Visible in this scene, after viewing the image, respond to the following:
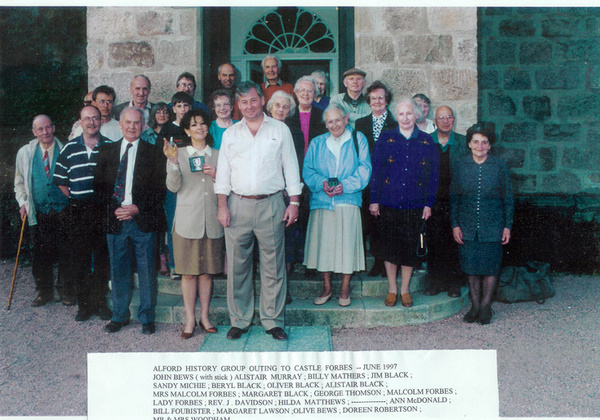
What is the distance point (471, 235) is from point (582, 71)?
9.11ft

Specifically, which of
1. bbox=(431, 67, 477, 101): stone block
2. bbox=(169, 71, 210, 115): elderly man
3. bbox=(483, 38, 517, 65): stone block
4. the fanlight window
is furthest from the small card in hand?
bbox=(483, 38, 517, 65): stone block

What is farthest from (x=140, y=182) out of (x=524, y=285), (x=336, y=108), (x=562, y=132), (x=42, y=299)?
(x=562, y=132)

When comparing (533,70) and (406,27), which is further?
(533,70)

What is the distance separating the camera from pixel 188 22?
4.07m

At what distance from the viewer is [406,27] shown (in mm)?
3951

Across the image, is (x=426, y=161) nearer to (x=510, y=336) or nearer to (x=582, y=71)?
(x=510, y=336)

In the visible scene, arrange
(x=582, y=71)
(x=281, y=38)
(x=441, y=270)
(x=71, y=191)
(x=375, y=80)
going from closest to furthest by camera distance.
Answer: (x=71, y=191)
(x=441, y=270)
(x=375, y=80)
(x=281, y=38)
(x=582, y=71)

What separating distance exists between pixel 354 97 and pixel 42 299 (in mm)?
2568

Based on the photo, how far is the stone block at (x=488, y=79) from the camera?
5298 millimetres

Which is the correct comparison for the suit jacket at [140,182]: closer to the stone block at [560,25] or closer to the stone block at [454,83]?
the stone block at [454,83]

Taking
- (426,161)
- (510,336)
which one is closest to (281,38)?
(426,161)

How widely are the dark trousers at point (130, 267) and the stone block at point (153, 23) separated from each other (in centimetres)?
159

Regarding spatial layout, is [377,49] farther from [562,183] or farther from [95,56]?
[562,183]

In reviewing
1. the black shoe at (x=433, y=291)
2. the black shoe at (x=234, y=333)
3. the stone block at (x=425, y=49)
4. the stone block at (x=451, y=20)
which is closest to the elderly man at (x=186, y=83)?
the stone block at (x=425, y=49)
